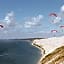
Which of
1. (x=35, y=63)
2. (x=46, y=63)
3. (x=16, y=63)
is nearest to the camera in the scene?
(x=46, y=63)

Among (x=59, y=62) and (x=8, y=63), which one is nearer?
(x=59, y=62)

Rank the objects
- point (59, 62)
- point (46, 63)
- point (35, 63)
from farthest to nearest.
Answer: point (35, 63) < point (46, 63) < point (59, 62)

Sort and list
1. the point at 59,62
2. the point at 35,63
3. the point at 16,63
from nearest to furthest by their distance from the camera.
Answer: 1. the point at 59,62
2. the point at 35,63
3. the point at 16,63

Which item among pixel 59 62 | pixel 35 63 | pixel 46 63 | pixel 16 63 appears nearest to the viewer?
pixel 59 62

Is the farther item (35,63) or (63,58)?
(35,63)

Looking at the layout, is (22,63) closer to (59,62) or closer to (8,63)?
(8,63)

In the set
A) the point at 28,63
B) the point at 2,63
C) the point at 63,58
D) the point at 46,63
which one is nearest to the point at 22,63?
the point at 28,63

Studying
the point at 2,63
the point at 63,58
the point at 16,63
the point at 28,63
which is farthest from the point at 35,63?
the point at 63,58

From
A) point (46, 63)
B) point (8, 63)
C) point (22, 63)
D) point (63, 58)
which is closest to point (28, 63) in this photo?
point (22, 63)

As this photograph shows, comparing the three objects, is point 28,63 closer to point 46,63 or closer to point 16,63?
point 16,63
